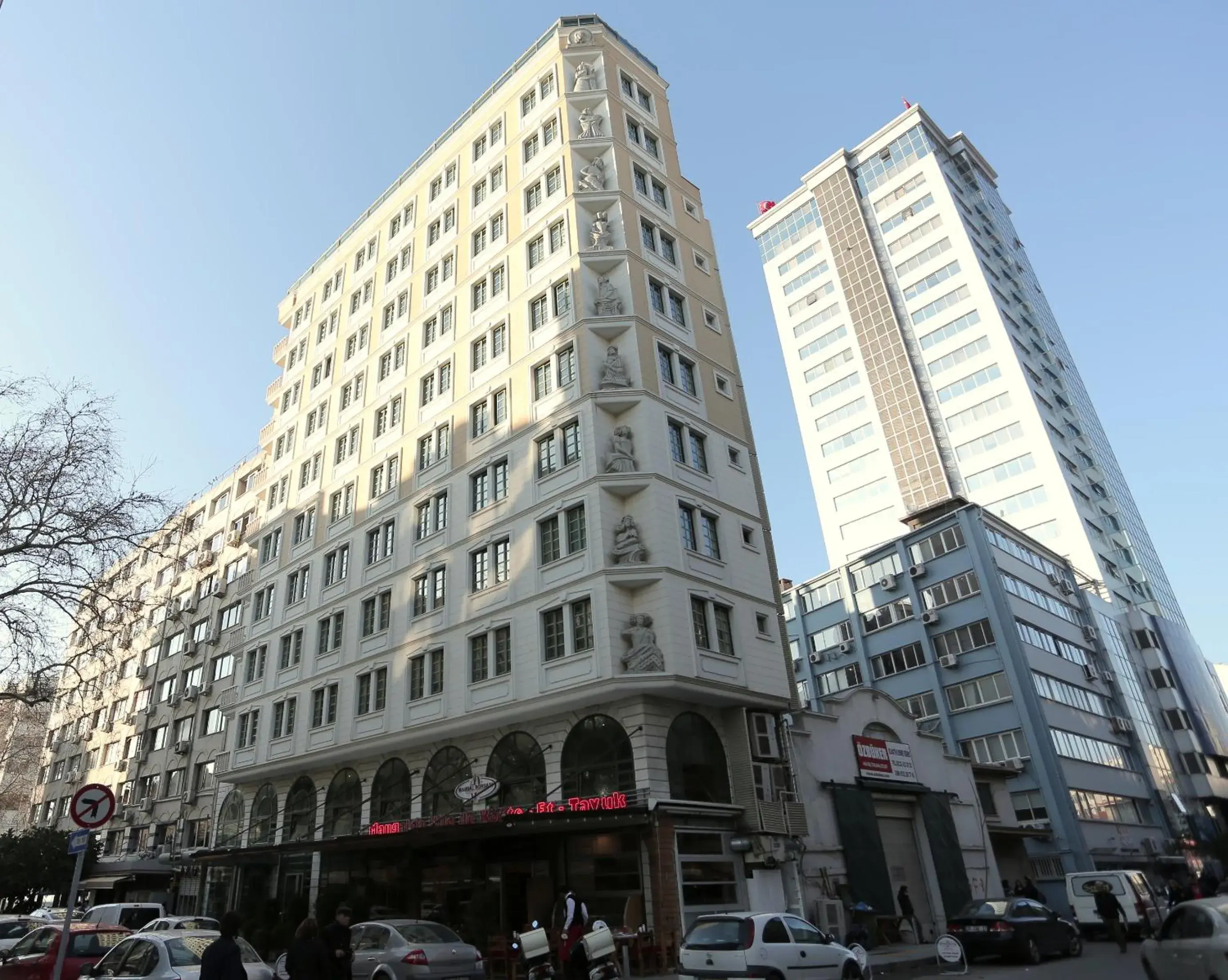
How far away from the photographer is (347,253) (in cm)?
4388

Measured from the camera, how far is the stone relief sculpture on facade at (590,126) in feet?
106

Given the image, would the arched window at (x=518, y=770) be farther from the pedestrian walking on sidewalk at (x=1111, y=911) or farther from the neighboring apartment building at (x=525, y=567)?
the pedestrian walking on sidewalk at (x=1111, y=911)

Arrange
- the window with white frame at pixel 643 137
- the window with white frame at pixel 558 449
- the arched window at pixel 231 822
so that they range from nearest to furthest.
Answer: the window with white frame at pixel 558 449
the window with white frame at pixel 643 137
the arched window at pixel 231 822

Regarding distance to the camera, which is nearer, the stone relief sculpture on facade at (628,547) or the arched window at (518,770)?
the stone relief sculpture on facade at (628,547)

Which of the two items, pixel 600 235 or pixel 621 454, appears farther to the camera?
pixel 600 235

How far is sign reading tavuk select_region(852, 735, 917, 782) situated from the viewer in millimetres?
27766

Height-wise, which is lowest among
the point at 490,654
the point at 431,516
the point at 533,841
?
the point at 533,841

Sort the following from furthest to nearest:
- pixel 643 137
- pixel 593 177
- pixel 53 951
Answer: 1. pixel 643 137
2. pixel 593 177
3. pixel 53 951

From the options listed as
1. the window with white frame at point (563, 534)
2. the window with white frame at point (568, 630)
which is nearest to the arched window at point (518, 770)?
the window with white frame at point (568, 630)

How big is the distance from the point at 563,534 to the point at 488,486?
4.89m

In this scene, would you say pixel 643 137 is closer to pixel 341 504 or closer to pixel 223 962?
pixel 341 504

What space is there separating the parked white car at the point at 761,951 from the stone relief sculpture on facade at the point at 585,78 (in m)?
31.0

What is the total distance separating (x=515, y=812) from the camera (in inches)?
867

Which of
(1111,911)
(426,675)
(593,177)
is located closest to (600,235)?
(593,177)
